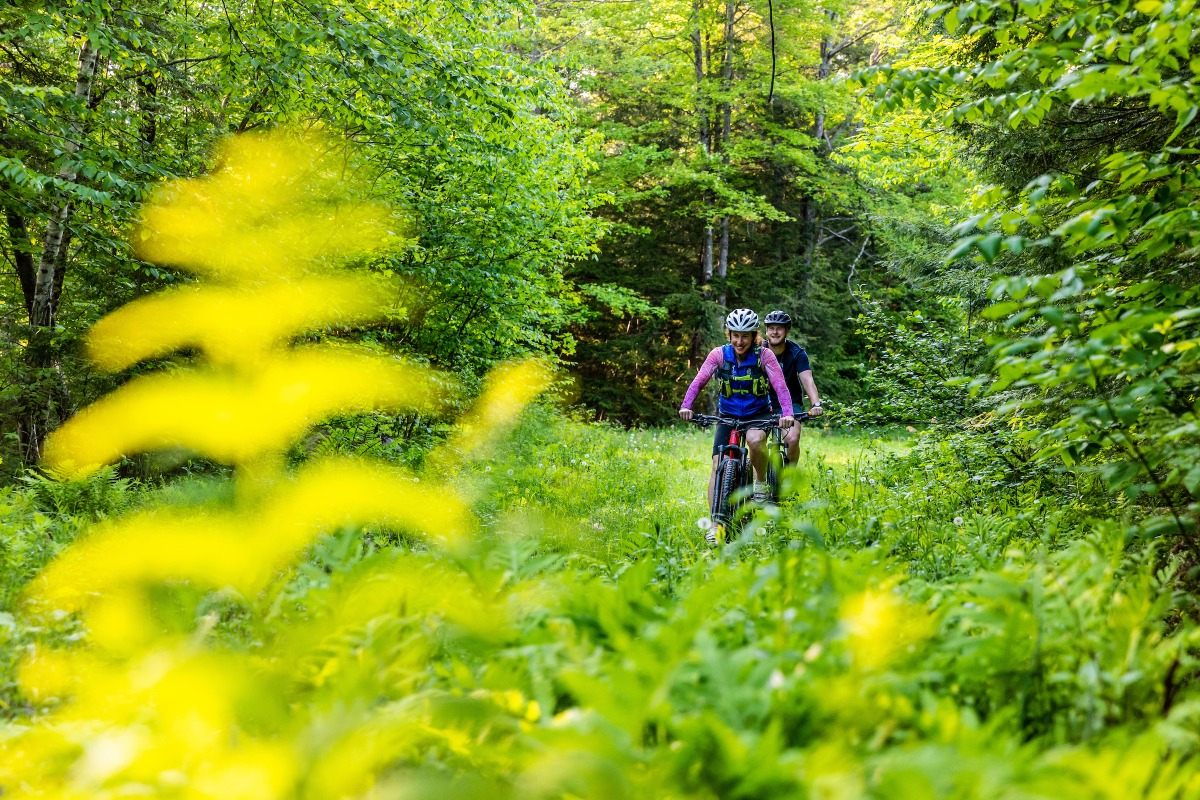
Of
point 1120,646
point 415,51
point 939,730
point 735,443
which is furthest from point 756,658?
point 415,51

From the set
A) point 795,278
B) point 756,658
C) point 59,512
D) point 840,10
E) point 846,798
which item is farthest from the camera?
point 795,278

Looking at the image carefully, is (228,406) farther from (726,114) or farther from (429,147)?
(726,114)

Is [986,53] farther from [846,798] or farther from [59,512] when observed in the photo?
[59,512]

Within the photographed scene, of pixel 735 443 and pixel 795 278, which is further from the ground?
pixel 795 278

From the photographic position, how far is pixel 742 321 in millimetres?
6695

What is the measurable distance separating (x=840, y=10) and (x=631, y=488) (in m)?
20.0

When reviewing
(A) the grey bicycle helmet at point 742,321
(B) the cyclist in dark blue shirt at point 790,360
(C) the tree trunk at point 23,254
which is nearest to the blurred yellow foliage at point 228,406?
(A) the grey bicycle helmet at point 742,321

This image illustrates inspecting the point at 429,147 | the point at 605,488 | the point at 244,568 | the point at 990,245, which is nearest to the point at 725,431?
the point at 605,488

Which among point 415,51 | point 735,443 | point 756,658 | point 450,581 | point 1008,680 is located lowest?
point 1008,680

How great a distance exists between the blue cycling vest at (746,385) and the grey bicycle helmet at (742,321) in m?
0.21

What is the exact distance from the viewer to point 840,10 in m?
22.3

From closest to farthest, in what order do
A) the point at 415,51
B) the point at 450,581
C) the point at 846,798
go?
the point at 846,798 < the point at 450,581 < the point at 415,51

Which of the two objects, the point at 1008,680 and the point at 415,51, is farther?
the point at 415,51

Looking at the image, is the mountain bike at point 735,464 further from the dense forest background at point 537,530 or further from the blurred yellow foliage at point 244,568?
the blurred yellow foliage at point 244,568
